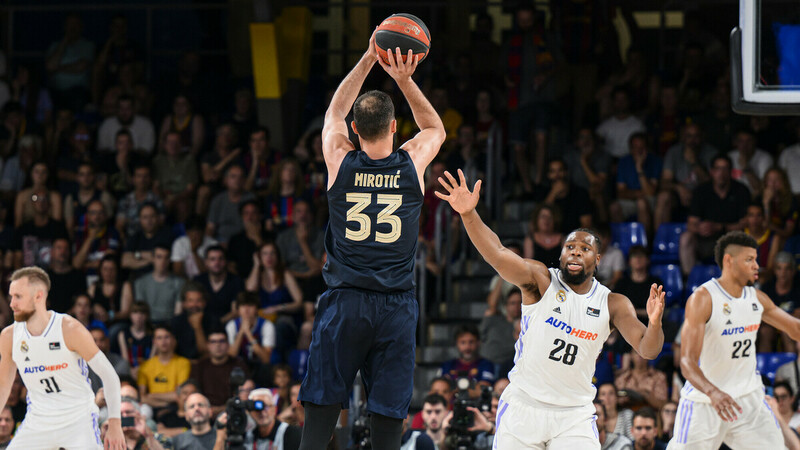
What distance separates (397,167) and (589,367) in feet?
6.60

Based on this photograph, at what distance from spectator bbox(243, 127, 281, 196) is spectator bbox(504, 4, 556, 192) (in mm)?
3174

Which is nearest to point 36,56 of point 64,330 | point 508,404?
point 64,330

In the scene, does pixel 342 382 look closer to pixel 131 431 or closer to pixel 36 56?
pixel 131 431

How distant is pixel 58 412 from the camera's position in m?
8.38

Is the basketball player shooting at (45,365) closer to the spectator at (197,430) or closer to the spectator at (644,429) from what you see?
the spectator at (197,430)

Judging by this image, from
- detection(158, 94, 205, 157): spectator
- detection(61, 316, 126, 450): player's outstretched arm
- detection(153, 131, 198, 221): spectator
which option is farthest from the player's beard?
detection(158, 94, 205, 157): spectator

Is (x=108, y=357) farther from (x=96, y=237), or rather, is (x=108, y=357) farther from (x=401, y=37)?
(x=401, y=37)

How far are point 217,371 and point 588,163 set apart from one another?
527 centimetres

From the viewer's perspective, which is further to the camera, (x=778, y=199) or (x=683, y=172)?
(x=683, y=172)

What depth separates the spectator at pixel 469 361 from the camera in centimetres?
1162

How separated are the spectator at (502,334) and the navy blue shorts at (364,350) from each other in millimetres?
5909

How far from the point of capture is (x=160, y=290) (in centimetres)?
1308

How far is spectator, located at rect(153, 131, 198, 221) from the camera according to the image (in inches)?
563

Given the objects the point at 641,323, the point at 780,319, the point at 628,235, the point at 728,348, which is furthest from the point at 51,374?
the point at 628,235
